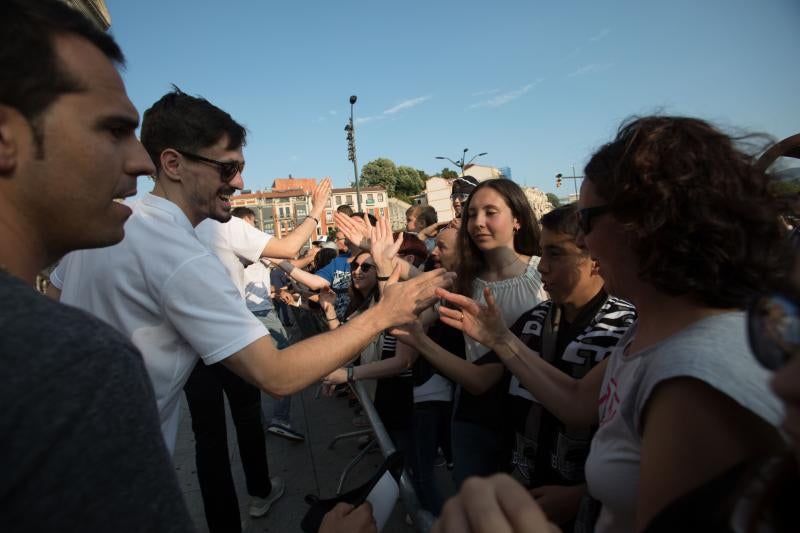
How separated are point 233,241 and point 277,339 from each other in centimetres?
249

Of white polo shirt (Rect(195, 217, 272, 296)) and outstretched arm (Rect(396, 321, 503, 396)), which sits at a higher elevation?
white polo shirt (Rect(195, 217, 272, 296))

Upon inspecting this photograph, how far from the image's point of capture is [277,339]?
5.58 meters

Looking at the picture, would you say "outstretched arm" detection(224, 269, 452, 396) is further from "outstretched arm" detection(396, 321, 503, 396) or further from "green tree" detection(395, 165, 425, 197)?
"green tree" detection(395, 165, 425, 197)

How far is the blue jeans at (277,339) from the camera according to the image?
16.0ft

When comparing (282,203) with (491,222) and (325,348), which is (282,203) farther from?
(325,348)

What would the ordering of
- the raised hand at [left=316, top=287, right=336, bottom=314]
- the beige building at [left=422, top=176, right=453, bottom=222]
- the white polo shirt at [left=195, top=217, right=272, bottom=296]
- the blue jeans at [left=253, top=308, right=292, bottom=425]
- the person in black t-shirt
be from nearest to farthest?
the person in black t-shirt → the white polo shirt at [left=195, top=217, right=272, bottom=296] → the raised hand at [left=316, top=287, right=336, bottom=314] → the blue jeans at [left=253, top=308, right=292, bottom=425] → the beige building at [left=422, top=176, right=453, bottom=222]

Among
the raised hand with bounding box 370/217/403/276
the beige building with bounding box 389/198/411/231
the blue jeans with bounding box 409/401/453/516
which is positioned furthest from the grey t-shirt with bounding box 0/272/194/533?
the beige building with bounding box 389/198/411/231

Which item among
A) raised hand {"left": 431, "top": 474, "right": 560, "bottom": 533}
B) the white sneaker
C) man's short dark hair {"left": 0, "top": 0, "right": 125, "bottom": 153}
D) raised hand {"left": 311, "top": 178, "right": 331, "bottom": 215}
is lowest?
the white sneaker

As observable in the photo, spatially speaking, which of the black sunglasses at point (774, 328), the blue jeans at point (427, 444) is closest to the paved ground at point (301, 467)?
the blue jeans at point (427, 444)

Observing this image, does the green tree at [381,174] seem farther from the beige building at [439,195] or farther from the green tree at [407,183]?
the beige building at [439,195]

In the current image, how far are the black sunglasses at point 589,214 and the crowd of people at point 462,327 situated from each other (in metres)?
0.01

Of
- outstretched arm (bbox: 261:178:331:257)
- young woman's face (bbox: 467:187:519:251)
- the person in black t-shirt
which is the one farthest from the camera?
outstretched arm (bbox: 261:178:331:257)

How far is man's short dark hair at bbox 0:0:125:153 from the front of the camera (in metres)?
0.94

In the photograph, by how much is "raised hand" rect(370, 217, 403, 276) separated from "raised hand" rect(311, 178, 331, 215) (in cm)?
136
